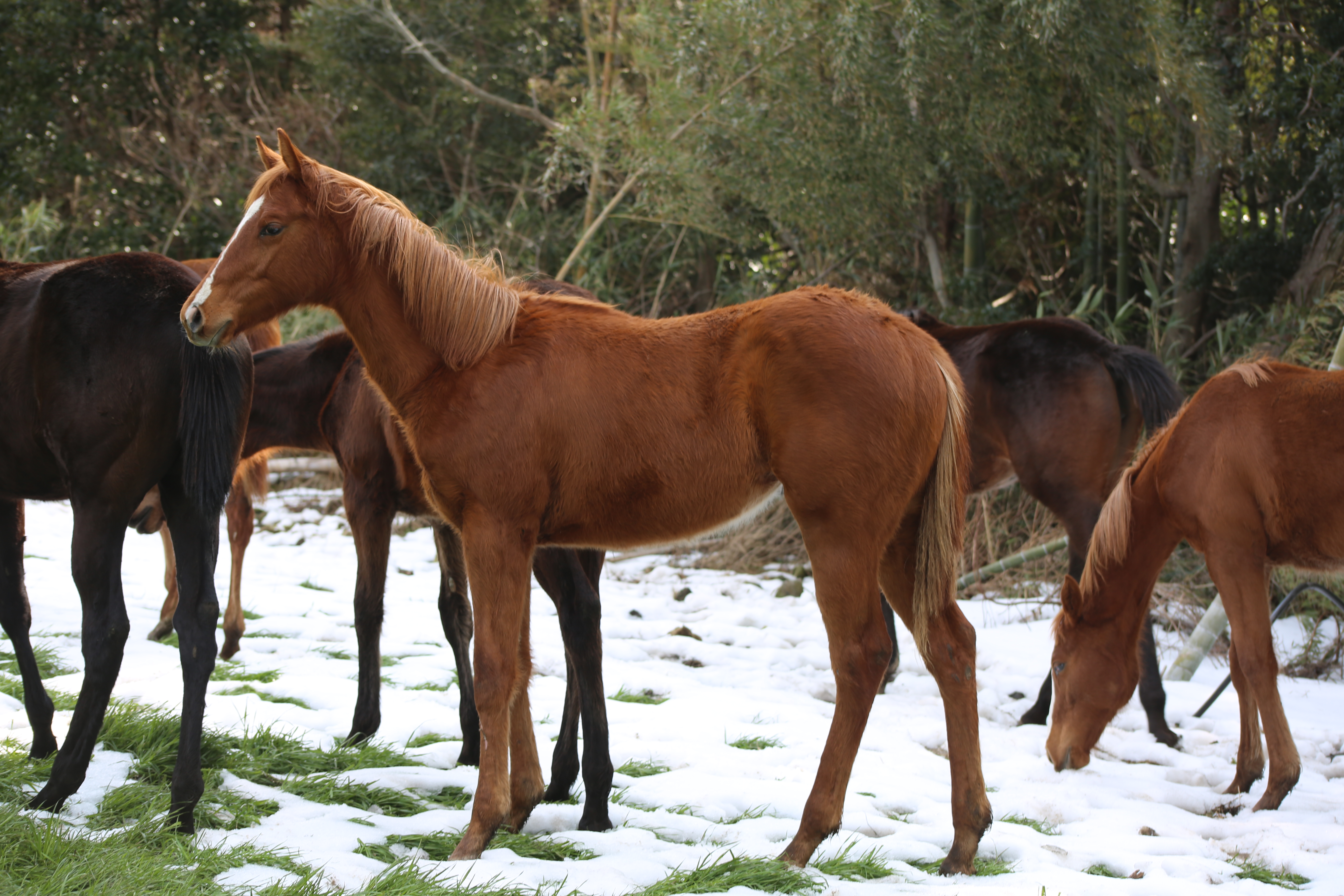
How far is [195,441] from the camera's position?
294 cm

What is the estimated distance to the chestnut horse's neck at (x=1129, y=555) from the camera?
431 cm

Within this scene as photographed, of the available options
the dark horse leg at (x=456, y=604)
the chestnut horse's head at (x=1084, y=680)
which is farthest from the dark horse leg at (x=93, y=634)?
the chestnut horse's head at (x=1084, y=680)

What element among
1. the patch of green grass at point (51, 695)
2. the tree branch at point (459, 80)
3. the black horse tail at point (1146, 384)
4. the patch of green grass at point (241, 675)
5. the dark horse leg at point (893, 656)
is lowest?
the dark horse leg at point (893, 656)

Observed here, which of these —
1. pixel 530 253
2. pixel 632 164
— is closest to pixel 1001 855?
pixel 632 164

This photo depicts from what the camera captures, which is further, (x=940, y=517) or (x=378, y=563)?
(x=378, y=563)

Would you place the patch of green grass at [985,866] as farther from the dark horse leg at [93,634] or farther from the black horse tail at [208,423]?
the black horse tail at [208,423]

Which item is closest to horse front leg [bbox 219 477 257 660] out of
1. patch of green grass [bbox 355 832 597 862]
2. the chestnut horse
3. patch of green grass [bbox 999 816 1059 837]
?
the chestnut horse

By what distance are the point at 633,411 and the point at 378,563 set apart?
5.81ft

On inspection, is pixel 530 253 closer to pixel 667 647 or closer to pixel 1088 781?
pixel 667 647

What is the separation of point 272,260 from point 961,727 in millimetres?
2446

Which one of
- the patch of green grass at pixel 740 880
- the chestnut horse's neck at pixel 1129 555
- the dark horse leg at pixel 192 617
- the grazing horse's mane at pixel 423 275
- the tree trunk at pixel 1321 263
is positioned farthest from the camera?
the tree trunk at pixel 1321 263

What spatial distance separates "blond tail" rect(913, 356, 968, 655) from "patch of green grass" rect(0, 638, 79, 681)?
11.9 ft

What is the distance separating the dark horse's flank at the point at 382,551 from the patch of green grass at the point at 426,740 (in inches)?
6.5

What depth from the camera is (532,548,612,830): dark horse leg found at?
329cm
